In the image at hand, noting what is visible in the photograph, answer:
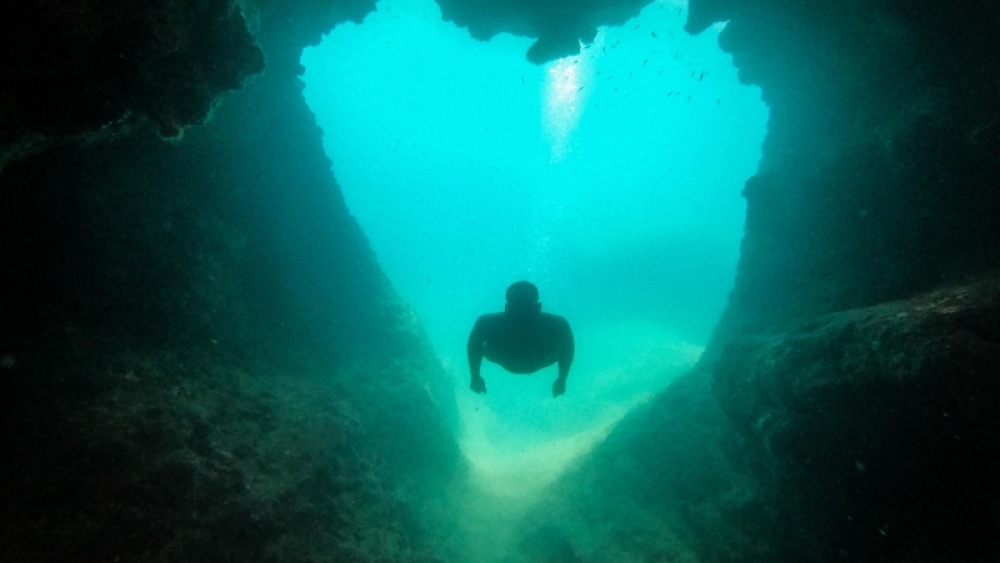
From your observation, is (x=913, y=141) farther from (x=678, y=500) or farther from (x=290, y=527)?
(x=290, y=527)

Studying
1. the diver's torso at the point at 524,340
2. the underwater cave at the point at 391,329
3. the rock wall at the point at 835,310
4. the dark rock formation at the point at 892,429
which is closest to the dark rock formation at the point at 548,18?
the underwater cave at the point at 391,329

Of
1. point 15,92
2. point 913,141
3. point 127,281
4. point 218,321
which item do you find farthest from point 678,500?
point 15,92

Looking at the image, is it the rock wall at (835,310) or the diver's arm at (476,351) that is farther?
the diver's arm at (476,351)

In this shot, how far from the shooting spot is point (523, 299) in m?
6.30

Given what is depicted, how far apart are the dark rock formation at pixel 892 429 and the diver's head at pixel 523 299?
3.51 metres

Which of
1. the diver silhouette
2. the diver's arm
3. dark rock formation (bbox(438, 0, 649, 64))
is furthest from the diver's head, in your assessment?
dark rock formation (bbox(438, 0, 649, 64))

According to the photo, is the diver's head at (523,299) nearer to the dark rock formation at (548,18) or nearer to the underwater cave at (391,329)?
the underwater cave at (391,329)

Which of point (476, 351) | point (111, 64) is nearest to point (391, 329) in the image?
point (476, 351)

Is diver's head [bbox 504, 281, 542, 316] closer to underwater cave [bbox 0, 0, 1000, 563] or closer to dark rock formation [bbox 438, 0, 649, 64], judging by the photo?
underwater cave [bbox 0, 0, 1000, 563]

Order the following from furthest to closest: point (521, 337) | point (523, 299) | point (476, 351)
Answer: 1. point (476, 351)
2. point (521, 337)
3. point (523, 299)

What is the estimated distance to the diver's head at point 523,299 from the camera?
6289 millimetres

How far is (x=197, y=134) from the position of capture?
754cm

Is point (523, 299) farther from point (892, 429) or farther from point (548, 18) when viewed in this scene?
point (548, 18)

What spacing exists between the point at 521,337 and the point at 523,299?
659mm
